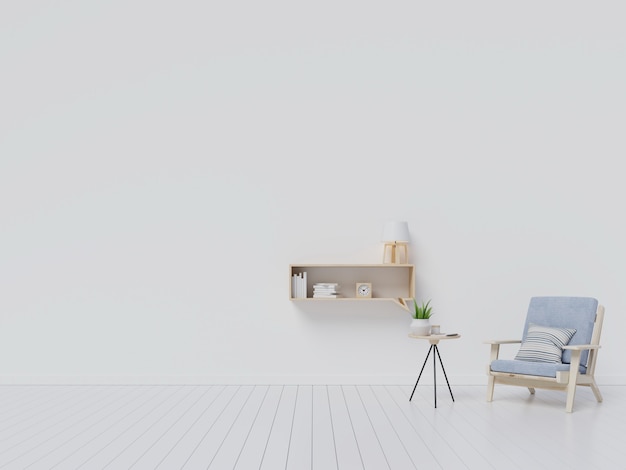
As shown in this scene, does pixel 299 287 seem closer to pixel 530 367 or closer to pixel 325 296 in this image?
pixel 325 296

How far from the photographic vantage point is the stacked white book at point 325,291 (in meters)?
5.93

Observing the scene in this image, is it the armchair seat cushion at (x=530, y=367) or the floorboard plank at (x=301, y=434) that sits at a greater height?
the armchair seat cushion at (x=530, y=367)

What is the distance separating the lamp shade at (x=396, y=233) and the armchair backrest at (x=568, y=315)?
1220mm

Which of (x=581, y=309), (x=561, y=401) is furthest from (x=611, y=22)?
(x=561, y=401)

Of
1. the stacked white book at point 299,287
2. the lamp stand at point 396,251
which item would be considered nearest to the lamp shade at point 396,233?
the lamp stand at point 396,251

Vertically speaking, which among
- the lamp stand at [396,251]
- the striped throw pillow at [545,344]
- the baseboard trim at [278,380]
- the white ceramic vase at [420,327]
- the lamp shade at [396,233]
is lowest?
the baseboard trim at [278,380]

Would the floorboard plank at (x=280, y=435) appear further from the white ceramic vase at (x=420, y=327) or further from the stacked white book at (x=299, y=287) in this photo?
the white ceramic vase at (x=420, y=327)

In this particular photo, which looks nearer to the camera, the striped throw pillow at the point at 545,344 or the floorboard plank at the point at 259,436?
the floorboard plank at the point at 259,436

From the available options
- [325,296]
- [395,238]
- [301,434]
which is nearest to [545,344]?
[395,238]

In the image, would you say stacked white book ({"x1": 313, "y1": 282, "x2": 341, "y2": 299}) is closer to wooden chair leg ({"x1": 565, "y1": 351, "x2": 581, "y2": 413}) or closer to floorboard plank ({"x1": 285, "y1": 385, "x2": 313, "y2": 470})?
floorboard plank ({"x1": 285, "y1": 385, "x2": 313, "y2": 470})

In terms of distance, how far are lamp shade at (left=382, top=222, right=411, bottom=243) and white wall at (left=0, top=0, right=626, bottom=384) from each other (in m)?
0.22

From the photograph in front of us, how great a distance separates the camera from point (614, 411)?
4.99 m

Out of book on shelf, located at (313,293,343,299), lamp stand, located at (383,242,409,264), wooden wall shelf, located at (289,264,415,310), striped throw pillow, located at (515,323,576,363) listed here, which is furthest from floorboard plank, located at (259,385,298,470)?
striped throw pillow, located at (515,323,576,363)

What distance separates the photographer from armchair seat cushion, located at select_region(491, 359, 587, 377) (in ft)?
16.4
